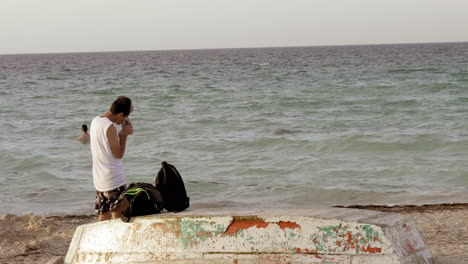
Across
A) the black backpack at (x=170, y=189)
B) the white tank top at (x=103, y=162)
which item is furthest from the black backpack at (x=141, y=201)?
the white tank top at (x=103, y=162)

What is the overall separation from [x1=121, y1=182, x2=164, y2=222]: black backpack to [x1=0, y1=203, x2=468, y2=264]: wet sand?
4.02ft

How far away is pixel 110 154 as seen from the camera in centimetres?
546

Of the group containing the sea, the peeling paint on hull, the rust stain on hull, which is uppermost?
the rust stain on hull

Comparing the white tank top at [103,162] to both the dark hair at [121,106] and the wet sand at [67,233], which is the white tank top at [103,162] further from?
the wet sand at [67,233]

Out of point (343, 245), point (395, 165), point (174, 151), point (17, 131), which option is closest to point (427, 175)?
point (395, 165)

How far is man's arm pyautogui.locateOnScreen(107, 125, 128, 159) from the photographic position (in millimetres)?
5383

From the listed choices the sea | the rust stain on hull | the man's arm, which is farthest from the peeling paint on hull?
the sea

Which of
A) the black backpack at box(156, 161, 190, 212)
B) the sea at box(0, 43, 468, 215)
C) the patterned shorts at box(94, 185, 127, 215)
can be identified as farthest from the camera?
the sea at box(0, 43, 468, 215)

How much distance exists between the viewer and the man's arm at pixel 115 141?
5.38 meters

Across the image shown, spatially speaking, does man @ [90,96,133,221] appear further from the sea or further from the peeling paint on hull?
the sea

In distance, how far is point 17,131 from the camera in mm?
18219

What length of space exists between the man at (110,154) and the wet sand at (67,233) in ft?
2.57

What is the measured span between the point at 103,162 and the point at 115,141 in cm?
22

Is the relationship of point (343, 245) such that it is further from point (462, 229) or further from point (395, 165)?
point (395, 165)
